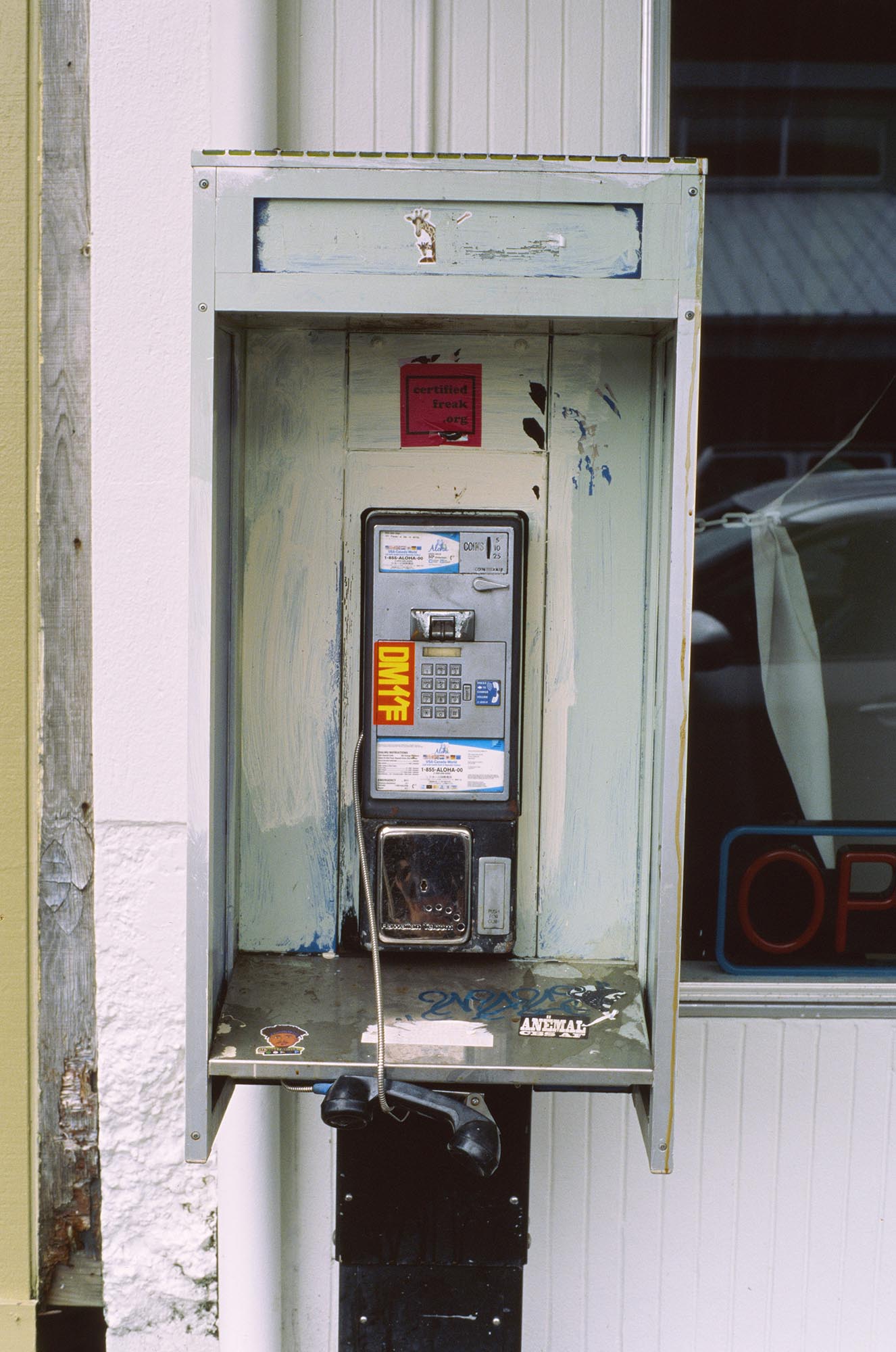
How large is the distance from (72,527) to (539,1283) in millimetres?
1747

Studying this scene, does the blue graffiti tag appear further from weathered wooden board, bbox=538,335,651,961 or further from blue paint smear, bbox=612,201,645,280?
blue paint smear, bbox=612,201,645,280

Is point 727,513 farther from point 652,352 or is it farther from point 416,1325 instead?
point 416,1325

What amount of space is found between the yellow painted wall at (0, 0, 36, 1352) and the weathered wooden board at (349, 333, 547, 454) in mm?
715

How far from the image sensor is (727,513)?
2.23 meters

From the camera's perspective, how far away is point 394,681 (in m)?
1.70

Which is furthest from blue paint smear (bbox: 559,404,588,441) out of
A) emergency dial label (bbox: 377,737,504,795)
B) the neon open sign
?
the neon open sign

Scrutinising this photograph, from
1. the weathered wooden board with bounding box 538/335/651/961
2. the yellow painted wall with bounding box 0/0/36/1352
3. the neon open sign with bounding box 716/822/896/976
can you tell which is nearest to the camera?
the weathered wooden board with bounding box 538/335/651/961

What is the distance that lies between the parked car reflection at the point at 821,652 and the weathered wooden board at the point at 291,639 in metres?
0.82

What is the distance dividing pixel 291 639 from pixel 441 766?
1.09ft

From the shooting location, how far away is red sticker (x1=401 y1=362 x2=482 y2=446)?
1.77 m

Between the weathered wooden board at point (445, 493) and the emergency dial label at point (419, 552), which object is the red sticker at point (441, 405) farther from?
the emergency dial label at point (419, 552)

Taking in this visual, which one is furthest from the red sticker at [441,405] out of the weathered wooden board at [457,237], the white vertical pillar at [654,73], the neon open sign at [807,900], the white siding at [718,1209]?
the white siding at [718,1209]

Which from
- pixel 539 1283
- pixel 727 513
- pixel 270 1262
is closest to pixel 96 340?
pixel 727 513

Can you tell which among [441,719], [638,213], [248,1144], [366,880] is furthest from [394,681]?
[248,1144]
